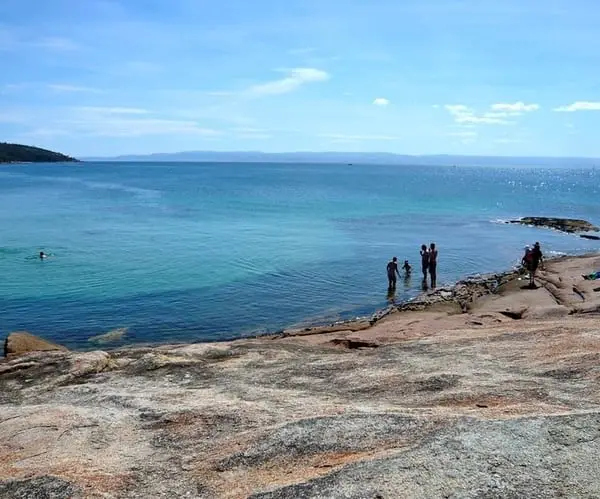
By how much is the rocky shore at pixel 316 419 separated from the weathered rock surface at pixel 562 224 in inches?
2248

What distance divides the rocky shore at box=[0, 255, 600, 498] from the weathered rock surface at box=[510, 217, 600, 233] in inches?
2248

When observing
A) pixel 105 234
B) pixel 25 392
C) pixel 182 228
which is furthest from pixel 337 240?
pixel 25 392

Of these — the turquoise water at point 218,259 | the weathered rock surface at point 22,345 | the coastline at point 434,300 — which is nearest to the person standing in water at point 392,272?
the turquoise water at point 218,259

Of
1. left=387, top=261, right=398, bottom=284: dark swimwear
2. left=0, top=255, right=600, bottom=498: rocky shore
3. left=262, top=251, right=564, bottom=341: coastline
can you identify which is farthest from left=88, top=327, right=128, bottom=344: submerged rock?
left=387, top=261, right=398, bottom=284: dark swimwear

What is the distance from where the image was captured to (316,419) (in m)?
12.0

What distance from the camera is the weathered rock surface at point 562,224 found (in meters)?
72.4

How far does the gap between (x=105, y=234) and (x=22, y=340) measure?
43.1m

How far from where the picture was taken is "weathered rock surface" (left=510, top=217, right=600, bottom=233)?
72438 millimetres

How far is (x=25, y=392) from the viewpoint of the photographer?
1681 centimetres

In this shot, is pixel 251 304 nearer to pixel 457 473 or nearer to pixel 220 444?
pixel 220 444

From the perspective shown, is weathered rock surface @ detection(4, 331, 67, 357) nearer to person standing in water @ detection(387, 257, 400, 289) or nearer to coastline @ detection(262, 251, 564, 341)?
coastline @ detection(262, 251, 564, 341)

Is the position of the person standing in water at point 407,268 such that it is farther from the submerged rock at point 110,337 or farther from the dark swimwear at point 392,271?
the submerged rock at point 110,337

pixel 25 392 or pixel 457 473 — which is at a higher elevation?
pixel 457 473

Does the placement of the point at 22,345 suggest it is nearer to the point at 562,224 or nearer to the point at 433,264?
the point at 433,264
